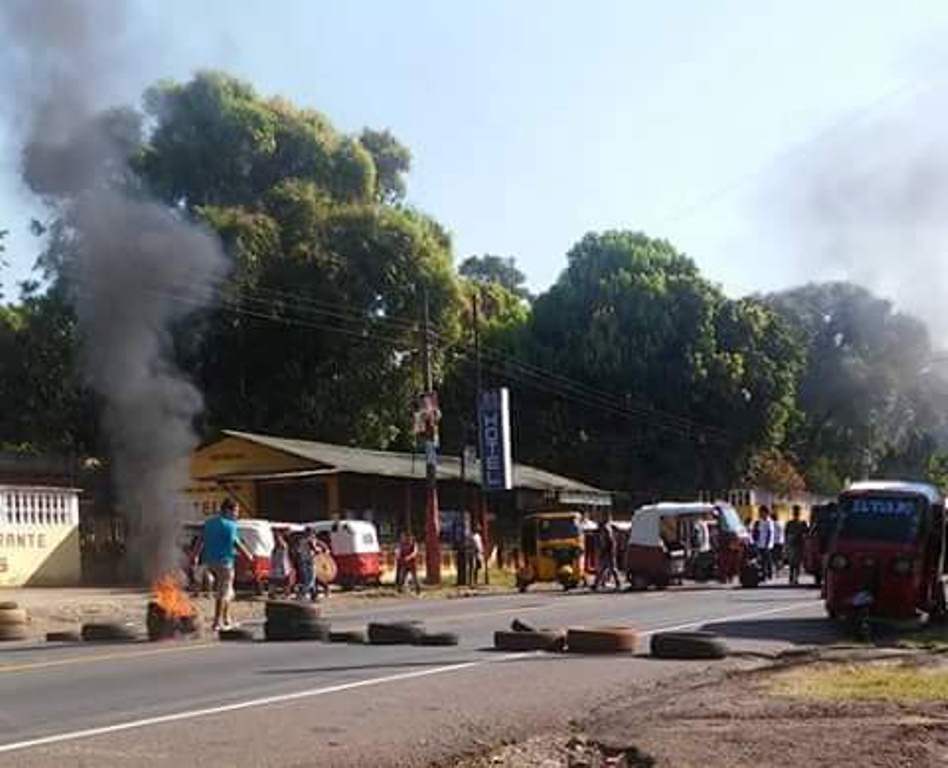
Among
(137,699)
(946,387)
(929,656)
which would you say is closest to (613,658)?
(929,656)

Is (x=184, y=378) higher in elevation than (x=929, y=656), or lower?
higher

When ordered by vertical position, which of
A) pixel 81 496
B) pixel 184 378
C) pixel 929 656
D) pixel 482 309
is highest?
pixel 482 309

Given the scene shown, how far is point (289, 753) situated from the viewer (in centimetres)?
919

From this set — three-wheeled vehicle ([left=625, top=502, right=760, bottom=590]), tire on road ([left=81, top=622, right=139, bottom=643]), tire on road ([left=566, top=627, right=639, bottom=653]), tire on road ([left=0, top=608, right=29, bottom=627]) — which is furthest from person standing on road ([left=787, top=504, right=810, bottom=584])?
tire on road ([left=0, top=608, right=29, bottom=627])

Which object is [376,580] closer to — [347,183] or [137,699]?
[347,183]

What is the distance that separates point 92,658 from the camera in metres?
15.5

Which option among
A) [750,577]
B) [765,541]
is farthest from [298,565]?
[765,541]

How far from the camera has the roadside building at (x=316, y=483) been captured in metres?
38.8

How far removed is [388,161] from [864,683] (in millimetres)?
46133

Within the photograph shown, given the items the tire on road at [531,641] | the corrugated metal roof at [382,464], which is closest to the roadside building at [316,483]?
the corrugated metal roof at [382,464]

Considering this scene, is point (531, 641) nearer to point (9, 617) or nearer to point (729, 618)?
point (729, 618)

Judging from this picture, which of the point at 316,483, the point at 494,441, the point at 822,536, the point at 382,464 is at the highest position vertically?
the point at 494,441

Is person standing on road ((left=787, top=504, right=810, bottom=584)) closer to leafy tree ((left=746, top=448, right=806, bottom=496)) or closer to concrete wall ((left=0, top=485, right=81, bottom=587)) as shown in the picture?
concrete wall ((left=0, top=485, right=81, bottom=587))

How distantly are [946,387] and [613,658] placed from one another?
2458 inches
